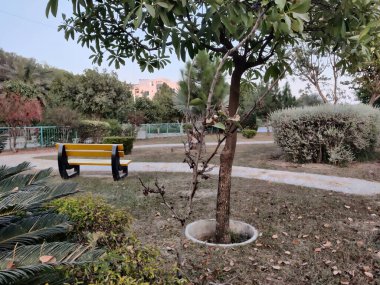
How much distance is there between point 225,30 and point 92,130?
61.6 ft

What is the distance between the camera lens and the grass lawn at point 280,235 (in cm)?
316

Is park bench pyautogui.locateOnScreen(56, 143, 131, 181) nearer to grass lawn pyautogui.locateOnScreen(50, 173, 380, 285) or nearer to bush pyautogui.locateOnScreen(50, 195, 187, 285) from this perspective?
grass lawn pyautogui.locateOnScreen(50, 173, 380, 285)

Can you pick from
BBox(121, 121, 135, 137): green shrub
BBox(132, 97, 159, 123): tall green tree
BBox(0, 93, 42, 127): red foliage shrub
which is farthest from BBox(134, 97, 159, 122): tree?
BBox(0, 93, 42, 127): red foliage shrub

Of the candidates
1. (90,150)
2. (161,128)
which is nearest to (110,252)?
(90,150)

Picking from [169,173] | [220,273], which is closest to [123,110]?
[169,173]

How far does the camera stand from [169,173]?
8898mm

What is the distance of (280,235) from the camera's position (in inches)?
163

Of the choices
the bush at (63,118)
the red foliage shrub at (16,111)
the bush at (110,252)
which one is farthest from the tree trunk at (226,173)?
the bush at (63,118)

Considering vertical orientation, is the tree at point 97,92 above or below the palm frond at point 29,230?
above

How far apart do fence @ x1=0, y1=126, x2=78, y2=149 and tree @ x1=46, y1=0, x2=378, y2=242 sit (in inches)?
622

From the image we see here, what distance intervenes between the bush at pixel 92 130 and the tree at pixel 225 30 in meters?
17.4

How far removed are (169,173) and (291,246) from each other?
5.40 m

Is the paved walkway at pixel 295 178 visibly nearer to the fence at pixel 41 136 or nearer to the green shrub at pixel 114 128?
the fence at pixel 41 136

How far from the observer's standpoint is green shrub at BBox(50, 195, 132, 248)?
7.29 ft
